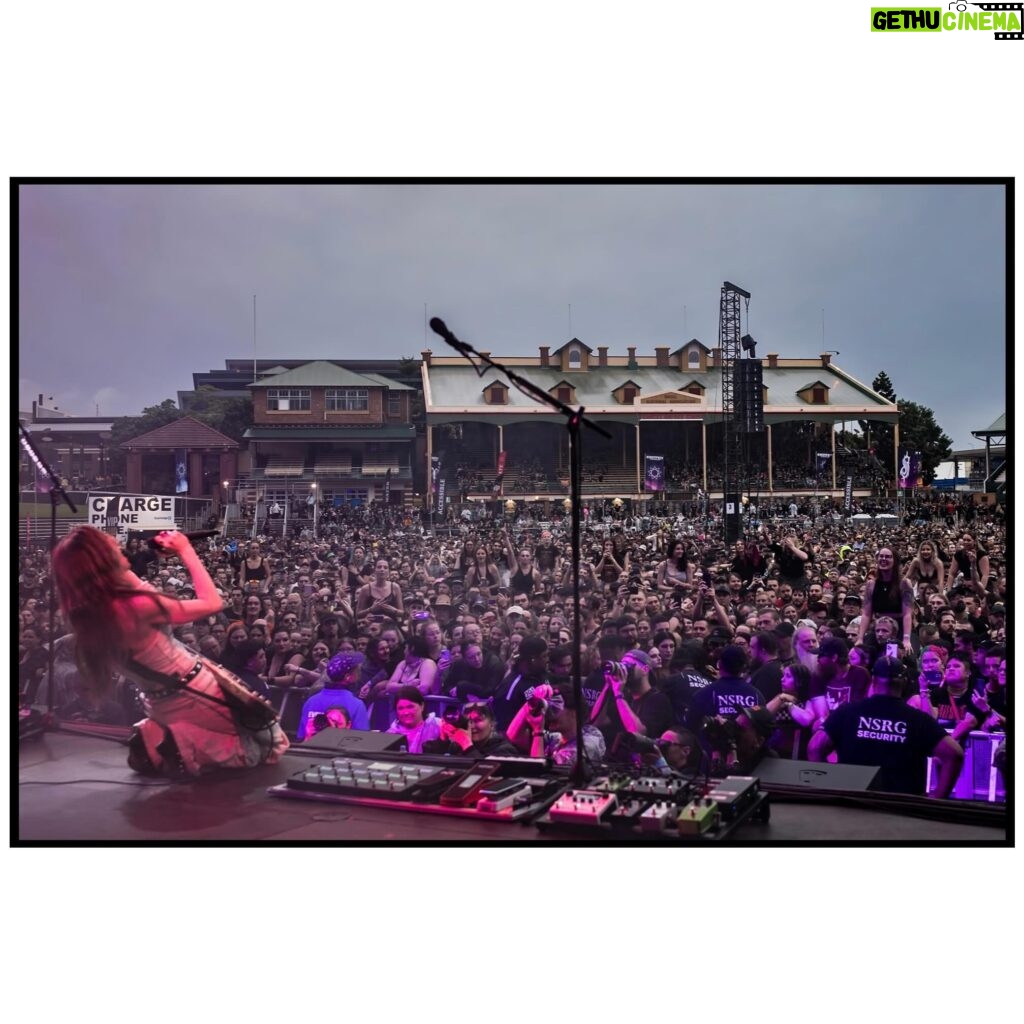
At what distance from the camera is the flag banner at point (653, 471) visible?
292 inches

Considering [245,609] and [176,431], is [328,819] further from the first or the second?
[176,431]

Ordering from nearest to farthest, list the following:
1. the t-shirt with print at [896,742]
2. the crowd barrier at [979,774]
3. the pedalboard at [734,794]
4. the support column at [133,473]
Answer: the pedalboard at [734,794], the t-shirt with print at [896,742], the crowd barrier at [979,774], the support column at [133,473]

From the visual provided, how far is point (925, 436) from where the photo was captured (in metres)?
7.11

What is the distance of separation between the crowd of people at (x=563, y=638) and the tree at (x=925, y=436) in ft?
1.36

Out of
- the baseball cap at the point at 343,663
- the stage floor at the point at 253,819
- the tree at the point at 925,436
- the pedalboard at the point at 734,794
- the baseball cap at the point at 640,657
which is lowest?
the stage floor at the point at 253,819

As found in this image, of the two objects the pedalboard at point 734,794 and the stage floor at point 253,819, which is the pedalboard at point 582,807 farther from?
the pedalboard at point 734,794

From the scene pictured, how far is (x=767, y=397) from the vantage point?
740 cm

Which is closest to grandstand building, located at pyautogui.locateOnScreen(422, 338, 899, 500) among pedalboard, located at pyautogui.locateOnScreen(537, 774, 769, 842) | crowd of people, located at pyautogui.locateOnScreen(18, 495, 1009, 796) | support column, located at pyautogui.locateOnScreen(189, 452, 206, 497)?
crowd of people, located at pyautogui.locateOnScreen(18, 495, 1009, 796)

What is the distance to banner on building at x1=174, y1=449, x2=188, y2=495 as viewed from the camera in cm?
688

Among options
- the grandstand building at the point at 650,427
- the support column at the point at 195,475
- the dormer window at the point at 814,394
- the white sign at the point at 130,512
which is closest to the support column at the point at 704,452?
the grandstand building at the point at 650,427

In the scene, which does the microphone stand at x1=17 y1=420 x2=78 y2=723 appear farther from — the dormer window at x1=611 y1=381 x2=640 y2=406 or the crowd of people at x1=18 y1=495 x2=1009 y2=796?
the dormer window at x1=611 y1=381 x2=640 y2=406

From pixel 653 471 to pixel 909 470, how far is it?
196 centimetres

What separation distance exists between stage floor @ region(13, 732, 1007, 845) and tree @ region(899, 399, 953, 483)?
2.70m

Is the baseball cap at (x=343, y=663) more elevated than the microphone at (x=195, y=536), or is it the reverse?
the microphone at (x=195, y=536)
